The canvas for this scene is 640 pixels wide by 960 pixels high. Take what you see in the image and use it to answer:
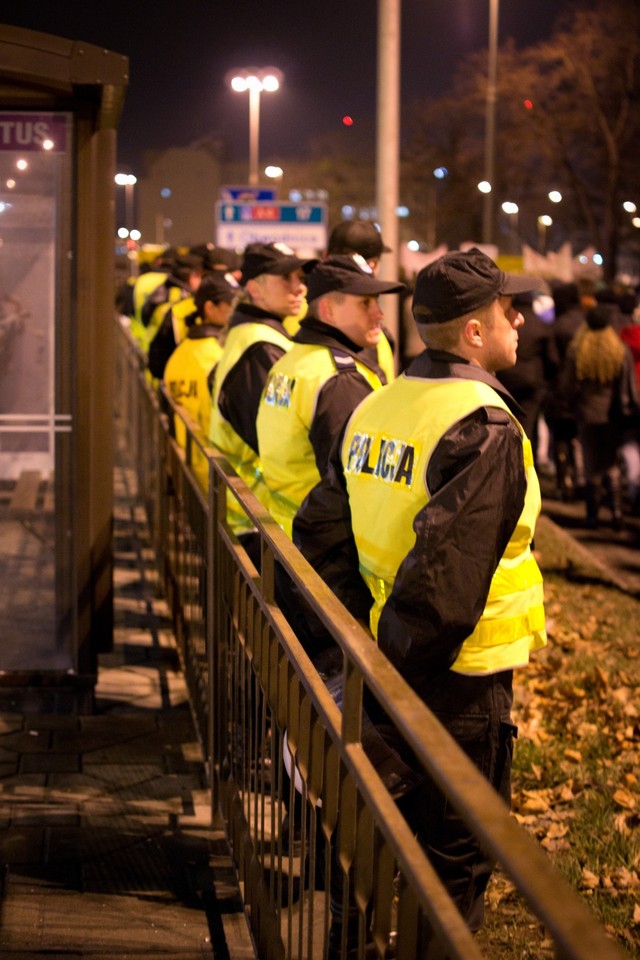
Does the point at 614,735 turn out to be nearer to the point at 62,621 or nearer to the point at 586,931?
the point at 62,621

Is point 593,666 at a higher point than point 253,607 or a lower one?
lower

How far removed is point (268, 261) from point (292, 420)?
1571mm

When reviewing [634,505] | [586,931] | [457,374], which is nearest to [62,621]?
[457,374]

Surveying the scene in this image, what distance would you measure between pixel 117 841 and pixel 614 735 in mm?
2683

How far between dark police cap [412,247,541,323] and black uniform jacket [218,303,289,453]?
230 centimetres

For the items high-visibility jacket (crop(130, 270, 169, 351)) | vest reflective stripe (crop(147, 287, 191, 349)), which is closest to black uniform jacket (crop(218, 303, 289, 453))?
vest reflective stripe (crop(147, 287, 191, 349))

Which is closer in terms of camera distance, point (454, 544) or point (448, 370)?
point (454, 544)

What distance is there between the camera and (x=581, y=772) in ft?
19.9

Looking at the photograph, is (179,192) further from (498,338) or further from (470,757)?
(470,757)

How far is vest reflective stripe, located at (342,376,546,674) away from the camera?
3547 mm

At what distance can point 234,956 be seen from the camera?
13.6 feet

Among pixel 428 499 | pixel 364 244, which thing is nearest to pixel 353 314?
pixel 428 499

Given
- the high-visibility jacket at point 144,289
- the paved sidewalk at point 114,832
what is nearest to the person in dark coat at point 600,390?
the high-visibility jacket at point 144,289

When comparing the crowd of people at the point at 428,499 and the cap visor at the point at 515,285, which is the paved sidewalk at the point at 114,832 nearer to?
the crowd of people at the point at 428,499
